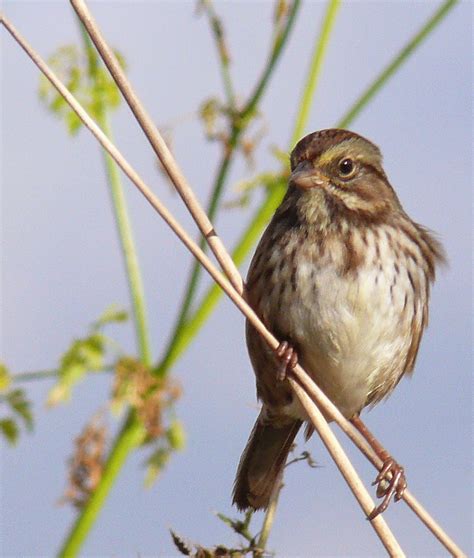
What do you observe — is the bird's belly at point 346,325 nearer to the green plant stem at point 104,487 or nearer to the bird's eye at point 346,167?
the bird's eye at point 346,167

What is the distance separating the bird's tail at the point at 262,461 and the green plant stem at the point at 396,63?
1210 millimetres

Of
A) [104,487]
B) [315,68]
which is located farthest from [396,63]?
[104,487]

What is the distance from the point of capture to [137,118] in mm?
3859

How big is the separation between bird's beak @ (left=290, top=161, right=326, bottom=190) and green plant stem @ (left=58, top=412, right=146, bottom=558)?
138 cm

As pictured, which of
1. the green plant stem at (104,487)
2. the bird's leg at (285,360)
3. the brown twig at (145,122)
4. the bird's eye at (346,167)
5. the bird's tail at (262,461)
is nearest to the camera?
the brown twig at (145,122)

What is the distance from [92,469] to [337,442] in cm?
172

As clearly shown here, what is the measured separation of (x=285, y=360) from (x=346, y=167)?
79cm

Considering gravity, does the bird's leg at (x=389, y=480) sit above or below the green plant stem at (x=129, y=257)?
below

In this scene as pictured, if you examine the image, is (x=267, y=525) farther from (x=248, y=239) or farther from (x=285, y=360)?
(x=248, y=239)

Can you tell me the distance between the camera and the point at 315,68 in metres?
5.55

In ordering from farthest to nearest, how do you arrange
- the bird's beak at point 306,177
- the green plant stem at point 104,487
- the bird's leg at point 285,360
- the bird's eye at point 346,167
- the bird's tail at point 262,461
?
the green plant stem at point 104,487 < the bird's tail at point 262,461 < the bird's eye at point 346,167 < the bird's beak at point 306,177 < the bird's leg at point 285,360

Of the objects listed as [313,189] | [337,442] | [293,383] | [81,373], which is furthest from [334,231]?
[81,373]

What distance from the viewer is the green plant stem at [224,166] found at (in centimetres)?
535

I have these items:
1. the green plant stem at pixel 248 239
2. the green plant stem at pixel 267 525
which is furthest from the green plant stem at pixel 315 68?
the green plant stem at pixel 267 525
